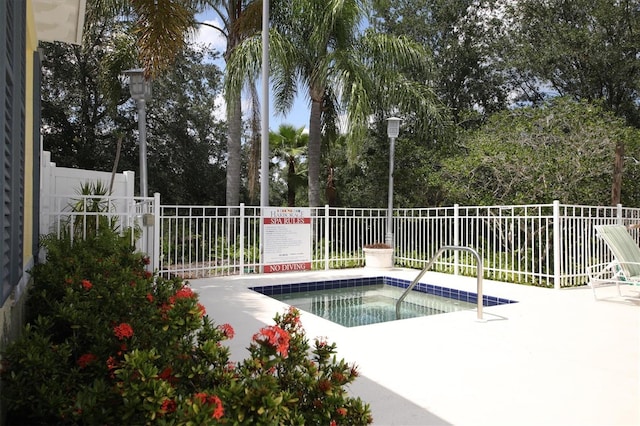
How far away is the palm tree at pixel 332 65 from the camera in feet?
31.8

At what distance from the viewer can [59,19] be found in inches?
171

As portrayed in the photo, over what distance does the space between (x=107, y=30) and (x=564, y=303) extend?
14.1m

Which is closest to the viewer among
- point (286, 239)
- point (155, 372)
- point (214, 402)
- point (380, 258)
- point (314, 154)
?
point (214, 402)

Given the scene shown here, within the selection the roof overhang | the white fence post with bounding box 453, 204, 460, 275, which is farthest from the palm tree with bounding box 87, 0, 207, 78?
the white fence post with bounding box 453, 204, 460, 275

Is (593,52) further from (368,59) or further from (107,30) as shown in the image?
(107,30)

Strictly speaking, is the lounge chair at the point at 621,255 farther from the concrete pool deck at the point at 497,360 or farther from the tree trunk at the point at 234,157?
the tree trunk at the point at 234,157

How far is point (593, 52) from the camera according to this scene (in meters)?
14.5

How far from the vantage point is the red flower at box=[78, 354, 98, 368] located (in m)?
1.79

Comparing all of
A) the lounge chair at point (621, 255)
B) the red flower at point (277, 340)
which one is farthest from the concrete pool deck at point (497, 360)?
the red flower at point (277, 340)

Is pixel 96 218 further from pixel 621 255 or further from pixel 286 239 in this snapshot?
pixel 621 255

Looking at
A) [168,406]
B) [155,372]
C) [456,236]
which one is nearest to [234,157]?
[456,236]

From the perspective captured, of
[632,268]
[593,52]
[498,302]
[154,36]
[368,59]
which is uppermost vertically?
[593,52]

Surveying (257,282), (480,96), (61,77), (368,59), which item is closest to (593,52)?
(480,96)

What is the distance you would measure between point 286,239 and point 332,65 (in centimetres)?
426
